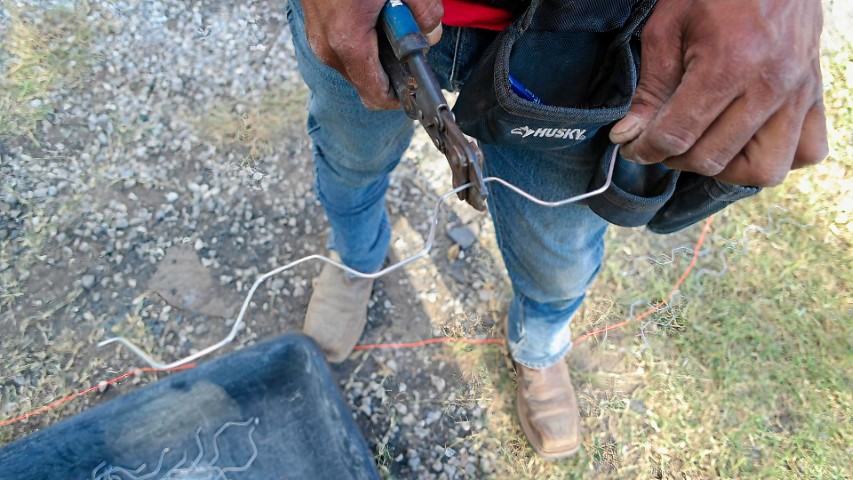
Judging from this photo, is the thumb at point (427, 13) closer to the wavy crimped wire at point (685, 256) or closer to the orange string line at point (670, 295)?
the orange string line at point (670, 295)

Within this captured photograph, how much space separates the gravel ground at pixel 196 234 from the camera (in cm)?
177

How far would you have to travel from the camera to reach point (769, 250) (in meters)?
2.22

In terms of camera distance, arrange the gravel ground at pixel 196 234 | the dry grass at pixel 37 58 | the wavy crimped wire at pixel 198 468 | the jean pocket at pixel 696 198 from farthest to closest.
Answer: the dry grass at pixel 37 58 < the gravel ground at pixel 196 234 < the wavy crimped wire at pixel 198 468 < the jean pocket at pixel 696 198

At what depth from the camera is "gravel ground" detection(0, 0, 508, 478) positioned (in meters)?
1.77

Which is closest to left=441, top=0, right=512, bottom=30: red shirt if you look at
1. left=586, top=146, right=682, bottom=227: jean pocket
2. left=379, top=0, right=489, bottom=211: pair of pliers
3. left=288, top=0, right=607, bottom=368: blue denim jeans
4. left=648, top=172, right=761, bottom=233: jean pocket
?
left=288, top=0, right=607, bottom=368: blue denim jeans

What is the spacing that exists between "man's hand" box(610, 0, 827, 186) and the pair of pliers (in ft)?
0.79

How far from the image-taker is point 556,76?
91 cm

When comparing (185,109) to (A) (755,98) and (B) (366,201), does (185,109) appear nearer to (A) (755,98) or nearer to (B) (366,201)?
(B) (366,201)

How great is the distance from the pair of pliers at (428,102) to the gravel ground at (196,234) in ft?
4.07

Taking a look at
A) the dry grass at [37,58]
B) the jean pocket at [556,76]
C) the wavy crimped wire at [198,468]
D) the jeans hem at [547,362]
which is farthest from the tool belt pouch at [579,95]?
the dry grass at [37,58]

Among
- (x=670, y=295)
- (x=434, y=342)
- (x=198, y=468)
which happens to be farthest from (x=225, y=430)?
(x=670, y=295)

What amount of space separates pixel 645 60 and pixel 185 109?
1925 mm

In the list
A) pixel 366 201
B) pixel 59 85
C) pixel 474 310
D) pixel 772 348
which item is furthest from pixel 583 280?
pixel 59 85

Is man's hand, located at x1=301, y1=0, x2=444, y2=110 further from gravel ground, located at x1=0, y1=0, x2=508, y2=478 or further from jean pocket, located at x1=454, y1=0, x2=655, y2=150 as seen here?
gravel ground, located at x1=0, y1=0, x2=508, y2=478
